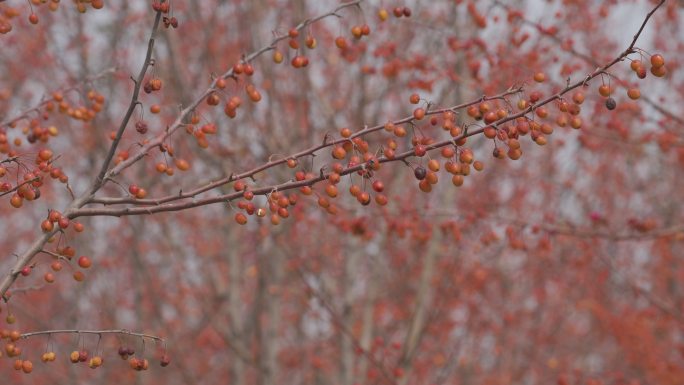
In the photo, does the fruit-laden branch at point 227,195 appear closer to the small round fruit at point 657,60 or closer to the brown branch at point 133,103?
the brown branch at point 133,103

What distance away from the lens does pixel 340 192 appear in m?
7.62

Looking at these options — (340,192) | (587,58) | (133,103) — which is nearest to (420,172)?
(133,103)

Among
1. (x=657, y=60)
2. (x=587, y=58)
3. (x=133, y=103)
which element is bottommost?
(x=133, y=103)

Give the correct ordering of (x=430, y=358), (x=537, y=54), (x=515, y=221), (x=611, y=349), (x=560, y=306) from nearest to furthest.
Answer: (x=515, y=221) → (x=537, y=54) → (x=430, y=358) → (x=560, y=306) → (x=611, y=349)

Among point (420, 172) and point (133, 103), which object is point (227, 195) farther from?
point (420, 172)

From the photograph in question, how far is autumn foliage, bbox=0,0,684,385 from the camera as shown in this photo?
2807mm

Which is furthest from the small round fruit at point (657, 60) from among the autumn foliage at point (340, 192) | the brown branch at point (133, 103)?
the brown branch at point (133, 103)

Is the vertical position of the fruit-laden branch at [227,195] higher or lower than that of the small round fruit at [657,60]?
lower

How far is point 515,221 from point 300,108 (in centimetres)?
310

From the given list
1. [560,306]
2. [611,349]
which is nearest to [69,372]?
[560,306]

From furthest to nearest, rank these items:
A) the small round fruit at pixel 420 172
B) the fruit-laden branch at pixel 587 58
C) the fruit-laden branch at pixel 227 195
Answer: the fruit-laden branch at pixel 587 58, the small round fruit at pixel 420 172, the fruit-laden branch at pixel 227 195

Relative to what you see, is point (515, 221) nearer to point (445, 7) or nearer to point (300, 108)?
point (300, 108)

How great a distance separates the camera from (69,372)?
919 cm

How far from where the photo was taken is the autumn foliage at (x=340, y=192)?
110 inches
